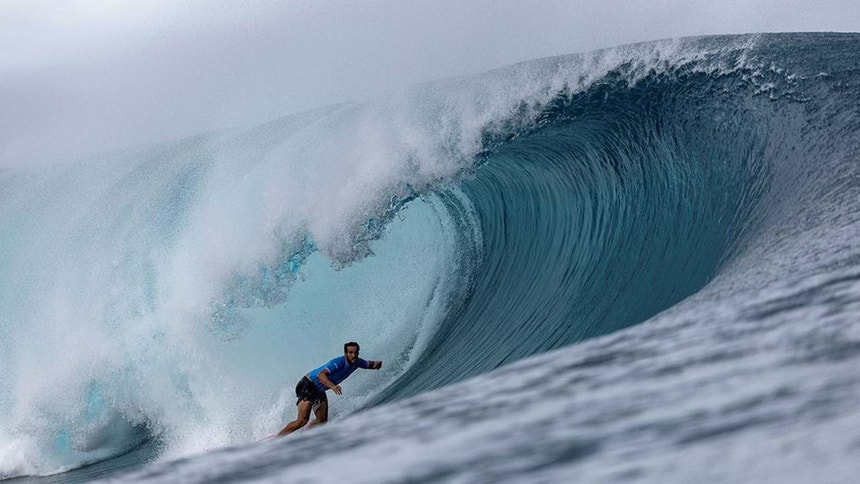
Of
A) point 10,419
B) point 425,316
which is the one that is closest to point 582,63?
point 425,316

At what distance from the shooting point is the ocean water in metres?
4.00

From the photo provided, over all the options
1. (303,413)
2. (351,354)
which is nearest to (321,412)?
(303,413)

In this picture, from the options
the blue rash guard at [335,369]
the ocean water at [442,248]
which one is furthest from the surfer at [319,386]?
the ocean water at [442,248]

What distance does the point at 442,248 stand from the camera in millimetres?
11414

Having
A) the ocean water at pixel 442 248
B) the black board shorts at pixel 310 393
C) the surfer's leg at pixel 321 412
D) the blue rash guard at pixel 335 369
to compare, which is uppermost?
the ocean water at pixel 442 248

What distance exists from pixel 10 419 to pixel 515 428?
9807mm

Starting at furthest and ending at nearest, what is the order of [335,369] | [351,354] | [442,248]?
1. [442,248]
2. [335,369]
3. [351,354]

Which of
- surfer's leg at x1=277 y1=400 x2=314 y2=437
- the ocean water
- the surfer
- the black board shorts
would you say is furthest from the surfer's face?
the ocean water

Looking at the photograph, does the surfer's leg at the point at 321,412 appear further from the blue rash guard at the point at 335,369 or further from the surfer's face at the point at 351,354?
the surfer's face at the point at 351,354

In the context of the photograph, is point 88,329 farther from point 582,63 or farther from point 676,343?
point 676,343

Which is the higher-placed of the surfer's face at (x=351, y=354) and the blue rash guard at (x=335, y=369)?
the surfer's face at (x=351, y=354)

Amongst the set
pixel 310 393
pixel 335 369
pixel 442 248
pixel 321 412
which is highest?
pixel 442 248

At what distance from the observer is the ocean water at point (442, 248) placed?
13.1 ft

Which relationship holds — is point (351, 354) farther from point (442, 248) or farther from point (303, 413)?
point (442, 248)
